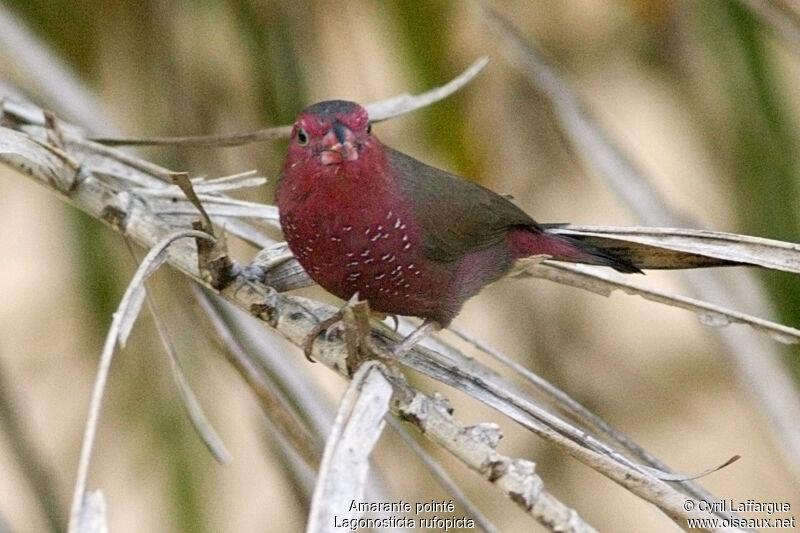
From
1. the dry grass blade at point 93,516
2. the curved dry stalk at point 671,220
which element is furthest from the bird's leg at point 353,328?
the curved dry stalk at point 671,220

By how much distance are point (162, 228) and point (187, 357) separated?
35.5 inches

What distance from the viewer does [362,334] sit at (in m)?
1.36

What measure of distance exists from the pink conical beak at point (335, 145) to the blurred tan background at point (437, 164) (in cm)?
31

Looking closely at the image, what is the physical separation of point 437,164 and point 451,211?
817 millimetres

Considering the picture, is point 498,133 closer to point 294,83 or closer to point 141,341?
point 294,83

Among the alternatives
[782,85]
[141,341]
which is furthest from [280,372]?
[782,85]

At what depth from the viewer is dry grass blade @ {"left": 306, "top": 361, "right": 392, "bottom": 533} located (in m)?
0.97

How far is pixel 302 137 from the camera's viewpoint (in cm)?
171

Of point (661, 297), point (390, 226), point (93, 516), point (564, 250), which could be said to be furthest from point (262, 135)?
point (93, 516)

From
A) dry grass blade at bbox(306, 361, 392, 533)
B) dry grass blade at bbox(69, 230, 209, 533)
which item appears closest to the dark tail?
dry grass blade at bbox(306, 361, 392, 533)

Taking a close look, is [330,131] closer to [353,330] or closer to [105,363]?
[353,330]

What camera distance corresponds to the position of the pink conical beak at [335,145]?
1.69m

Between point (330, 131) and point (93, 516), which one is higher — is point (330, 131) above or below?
above

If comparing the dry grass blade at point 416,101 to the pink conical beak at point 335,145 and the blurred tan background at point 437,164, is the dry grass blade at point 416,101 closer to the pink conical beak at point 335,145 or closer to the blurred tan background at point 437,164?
the pink conical beak at point 335,145
